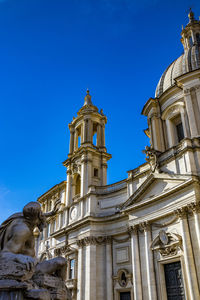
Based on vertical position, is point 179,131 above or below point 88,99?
below

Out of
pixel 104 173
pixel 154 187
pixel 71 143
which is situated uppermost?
pixel 71 143

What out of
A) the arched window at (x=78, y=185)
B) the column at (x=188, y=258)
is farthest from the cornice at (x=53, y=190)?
the column at (x=188, y=258)

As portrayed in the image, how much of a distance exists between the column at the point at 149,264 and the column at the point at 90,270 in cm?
565

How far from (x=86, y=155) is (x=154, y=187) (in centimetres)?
1046

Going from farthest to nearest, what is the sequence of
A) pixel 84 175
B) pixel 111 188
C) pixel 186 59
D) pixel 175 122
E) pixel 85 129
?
1. pixel 85 129
2. pixel 84 175
3. pixel 186 59
4. pixel 111 188
5. pixel 175 122

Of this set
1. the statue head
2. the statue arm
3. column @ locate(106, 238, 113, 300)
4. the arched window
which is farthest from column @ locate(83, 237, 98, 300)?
the statue arm

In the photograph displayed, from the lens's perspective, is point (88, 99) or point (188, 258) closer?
point (188, 258)

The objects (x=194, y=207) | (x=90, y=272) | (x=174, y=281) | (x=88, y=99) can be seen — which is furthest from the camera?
(x=88, y=99)

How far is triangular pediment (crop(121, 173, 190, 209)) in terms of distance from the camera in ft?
60.2

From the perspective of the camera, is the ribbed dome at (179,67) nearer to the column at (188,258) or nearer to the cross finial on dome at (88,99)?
the cross finial on dome at (88,99)

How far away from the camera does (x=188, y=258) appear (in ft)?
51.1

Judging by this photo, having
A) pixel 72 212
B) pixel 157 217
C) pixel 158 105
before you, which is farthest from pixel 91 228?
pixel 158 105

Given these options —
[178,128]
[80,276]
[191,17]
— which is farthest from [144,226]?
[191,17]

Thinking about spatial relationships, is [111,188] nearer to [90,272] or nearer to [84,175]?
[84,175]
